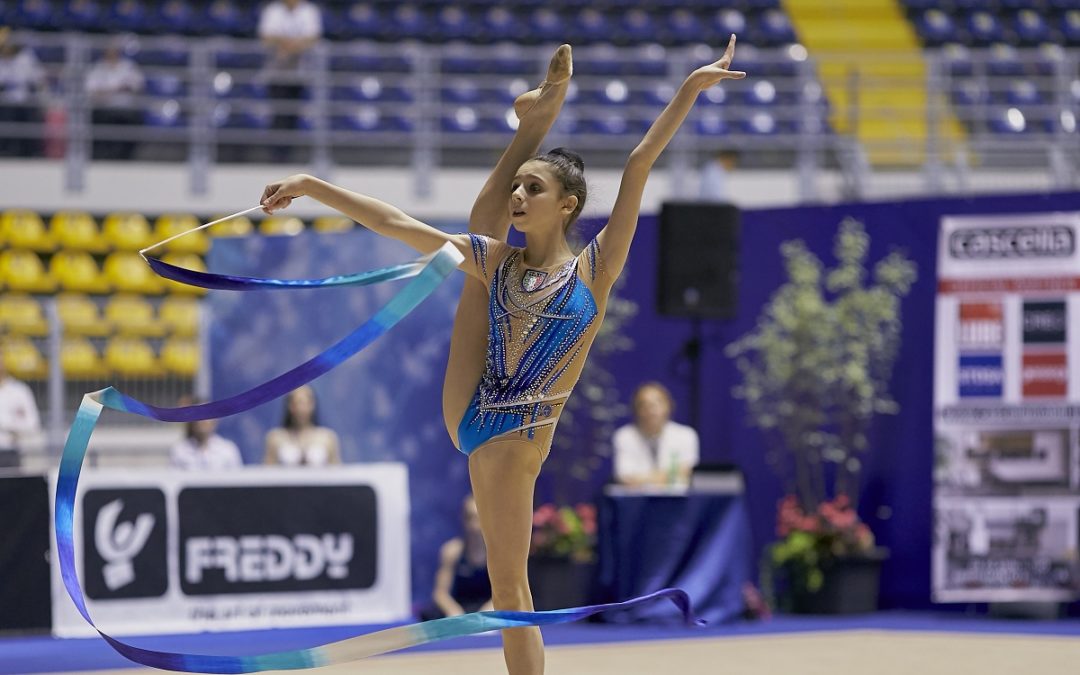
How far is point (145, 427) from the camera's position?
9.88 meters

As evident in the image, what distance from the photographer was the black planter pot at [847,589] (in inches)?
329

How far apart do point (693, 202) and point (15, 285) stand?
5.77 metres

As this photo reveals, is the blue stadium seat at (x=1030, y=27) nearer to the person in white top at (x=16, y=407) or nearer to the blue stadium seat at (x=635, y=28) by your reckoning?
the blue stadium seat at (x=635, y=28)

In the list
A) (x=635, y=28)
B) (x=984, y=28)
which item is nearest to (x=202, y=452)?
(x=635, y=28)

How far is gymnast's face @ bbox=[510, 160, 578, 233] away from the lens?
148 inches

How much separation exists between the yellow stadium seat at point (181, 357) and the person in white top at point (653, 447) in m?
2.94

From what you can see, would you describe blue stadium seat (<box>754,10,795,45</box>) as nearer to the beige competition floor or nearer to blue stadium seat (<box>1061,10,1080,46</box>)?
blue stadium seat (<box>1061,10,1080,46</box>)

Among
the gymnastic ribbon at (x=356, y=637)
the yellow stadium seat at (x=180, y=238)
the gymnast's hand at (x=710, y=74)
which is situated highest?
the yellow stadium seat at (x=180, y=238)

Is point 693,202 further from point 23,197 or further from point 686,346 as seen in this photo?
point 23,197

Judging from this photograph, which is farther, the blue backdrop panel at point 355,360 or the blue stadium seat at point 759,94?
the blue stadium seat at point 759,94

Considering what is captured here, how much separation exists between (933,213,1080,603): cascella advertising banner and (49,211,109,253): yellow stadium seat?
6.80 m

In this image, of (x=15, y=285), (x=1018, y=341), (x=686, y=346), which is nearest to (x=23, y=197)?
(x=15, y=285)

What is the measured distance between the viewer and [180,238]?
11.6 m

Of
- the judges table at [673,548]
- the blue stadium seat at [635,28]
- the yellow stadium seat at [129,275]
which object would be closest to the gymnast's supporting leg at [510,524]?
A: the judges table at [673,548]
